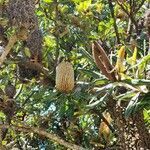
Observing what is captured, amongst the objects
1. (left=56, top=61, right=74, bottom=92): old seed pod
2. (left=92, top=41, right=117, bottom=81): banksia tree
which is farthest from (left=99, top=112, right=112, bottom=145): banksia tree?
(left=92, top=41, right=117, bottom=81): banksia tree

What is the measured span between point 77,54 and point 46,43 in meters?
0.32

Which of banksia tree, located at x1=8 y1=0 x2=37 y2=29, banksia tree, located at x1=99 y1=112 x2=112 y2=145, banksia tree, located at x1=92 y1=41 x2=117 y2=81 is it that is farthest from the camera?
banksia tree, located at x1=99 y1=112 x2=112 y2=145

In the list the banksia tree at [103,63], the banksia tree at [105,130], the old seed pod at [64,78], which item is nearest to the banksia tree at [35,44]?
the old seed pod at [64,78]

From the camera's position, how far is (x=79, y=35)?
4609 mm

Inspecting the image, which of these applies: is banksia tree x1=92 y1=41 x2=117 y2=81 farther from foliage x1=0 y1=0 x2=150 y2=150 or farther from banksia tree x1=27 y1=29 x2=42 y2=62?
banksia tree x1=27 y1=29 x2=42 y2=62

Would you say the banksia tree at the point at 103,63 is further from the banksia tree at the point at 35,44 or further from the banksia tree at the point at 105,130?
the banksia tree at the point at 105,130

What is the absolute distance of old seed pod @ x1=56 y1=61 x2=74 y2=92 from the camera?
3.88 metres

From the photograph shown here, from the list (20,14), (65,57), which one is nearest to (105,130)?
(65,57)

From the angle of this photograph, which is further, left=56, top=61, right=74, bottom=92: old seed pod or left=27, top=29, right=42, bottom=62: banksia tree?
left=27, top=29, right=42, bottom=62: banksia tree

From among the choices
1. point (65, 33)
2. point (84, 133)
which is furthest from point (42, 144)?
point (65, 33)

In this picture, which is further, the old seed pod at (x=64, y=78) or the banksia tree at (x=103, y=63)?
the old seed pod at (x=64, y=78)

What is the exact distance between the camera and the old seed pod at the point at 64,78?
12.7ft

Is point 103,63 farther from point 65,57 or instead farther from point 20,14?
point 65,57

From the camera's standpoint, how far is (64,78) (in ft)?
12.6
